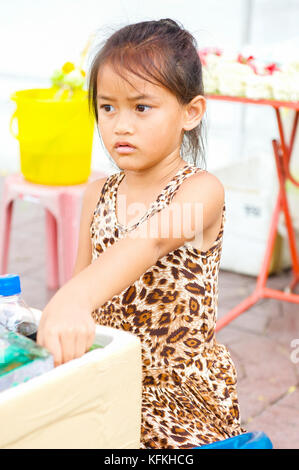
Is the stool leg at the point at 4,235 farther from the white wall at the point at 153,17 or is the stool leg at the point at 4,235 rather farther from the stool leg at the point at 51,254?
the white wall at the point at 153,17

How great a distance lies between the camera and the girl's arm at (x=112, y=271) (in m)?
0.75

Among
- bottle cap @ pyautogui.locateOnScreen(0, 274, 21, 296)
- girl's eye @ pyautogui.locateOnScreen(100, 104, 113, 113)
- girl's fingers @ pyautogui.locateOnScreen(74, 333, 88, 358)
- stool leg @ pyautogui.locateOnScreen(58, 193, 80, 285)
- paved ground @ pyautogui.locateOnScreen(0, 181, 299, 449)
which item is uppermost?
girl's eye @ pyautogui.locateOnScreen(100, 104, 113, 113)

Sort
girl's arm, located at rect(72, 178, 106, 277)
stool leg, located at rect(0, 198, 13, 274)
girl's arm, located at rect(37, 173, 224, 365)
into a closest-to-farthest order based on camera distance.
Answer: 1. girl's arm, located at rect(37, 173, 224, 365)
2. girl's arm, located at rect(72, 178, 106, 277)
3. stool leg, located at rect(0, 198, 13, 274)

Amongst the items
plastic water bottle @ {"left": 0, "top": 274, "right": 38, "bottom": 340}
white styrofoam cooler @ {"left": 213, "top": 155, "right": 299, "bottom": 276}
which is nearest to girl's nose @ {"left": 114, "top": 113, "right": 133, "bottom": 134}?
plastic water bottle @ {"left": 0, "top": 274, "right": 38, "bottom": 340}

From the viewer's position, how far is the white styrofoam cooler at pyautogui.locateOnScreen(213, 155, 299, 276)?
3031mm

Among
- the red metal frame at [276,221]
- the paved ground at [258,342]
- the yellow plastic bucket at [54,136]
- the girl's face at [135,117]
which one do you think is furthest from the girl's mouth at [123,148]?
the red metal frame at [276,221]

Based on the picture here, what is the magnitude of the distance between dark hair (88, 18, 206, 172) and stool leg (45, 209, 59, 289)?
1.60 meters

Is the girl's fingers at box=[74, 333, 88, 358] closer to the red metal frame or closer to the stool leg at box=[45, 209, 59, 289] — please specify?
the red metal frame

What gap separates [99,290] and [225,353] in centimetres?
49

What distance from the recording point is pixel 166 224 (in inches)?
41.6

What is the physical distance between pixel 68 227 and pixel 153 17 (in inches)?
83.9

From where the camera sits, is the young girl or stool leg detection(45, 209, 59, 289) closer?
the young girl

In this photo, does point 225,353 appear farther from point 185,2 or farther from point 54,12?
point 54,12
